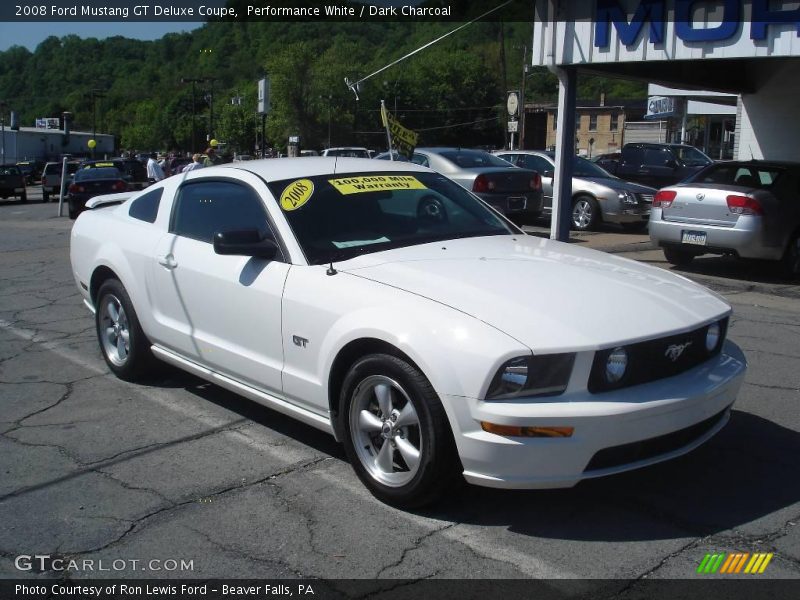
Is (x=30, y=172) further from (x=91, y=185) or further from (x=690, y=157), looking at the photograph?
(x=690, y=157)

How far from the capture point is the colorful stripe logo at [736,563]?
11.0 feet

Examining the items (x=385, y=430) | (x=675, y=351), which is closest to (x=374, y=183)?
(x=385, y=430)

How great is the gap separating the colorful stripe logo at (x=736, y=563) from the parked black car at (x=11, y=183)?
107 ft

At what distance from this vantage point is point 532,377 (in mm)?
3451

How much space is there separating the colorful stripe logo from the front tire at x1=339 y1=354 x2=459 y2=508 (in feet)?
3.57

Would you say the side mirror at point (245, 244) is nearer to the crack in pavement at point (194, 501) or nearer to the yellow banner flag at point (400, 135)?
the crack in pavement at point (194, 501)

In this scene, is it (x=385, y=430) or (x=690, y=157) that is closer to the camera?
(x=385, y=430)

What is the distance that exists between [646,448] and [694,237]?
7354mm

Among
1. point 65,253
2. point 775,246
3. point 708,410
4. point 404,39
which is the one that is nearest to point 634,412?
point 708,410

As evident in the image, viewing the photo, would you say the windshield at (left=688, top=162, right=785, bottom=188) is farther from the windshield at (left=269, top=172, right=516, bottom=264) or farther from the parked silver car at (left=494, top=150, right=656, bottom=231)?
the windshield at (left=269, top=172, right=516, bottom=264)

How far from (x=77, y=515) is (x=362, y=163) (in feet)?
8.96

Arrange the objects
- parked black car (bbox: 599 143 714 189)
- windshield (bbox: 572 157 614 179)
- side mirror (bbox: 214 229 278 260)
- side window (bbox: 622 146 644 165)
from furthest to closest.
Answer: side window (bbox: 622 146 644 165), parked black car (bbox: 599 143 714 189), windshield (bbox: 572 157 614 179), side mirror (bbox: 214 229 278 260)

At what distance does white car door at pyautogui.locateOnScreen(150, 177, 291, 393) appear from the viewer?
4.50 m

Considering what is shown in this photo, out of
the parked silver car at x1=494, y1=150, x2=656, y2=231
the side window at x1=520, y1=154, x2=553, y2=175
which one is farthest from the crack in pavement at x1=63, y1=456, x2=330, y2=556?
the side window at x1=520, y1=154, x2=553, y2=175
